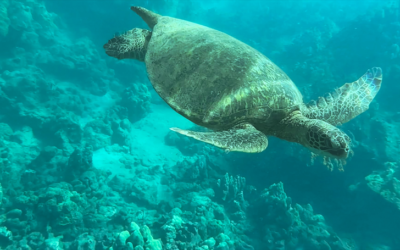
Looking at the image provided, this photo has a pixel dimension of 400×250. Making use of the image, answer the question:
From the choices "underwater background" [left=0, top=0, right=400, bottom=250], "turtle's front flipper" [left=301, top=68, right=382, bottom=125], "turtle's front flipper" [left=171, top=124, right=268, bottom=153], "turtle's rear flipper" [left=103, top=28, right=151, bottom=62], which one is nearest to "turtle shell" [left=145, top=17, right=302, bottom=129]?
"turtle's front flipper" [left=171, top=124, right=268, bottom=153]

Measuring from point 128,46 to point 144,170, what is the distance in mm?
6126

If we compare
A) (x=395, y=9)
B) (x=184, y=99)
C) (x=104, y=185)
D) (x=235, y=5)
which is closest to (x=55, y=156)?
(x=104, y=185)

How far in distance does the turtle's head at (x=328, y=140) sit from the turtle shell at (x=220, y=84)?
0.46 m

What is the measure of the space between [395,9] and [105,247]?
28.7 metres

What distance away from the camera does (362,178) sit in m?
9.32

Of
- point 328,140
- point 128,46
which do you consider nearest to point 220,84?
point 328,140

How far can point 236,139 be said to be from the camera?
8.48ft

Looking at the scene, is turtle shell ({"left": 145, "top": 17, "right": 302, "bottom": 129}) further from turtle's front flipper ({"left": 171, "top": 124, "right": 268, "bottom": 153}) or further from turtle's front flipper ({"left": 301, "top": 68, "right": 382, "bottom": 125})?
turtle's front flipper ({"left": 301, "top": 68, "right": 382, "bottom": 125})

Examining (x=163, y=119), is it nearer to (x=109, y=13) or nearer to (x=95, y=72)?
(x=95, y=72)

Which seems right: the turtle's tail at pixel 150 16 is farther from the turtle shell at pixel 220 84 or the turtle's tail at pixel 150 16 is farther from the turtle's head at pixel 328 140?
the turtle's head at pixel 328 140

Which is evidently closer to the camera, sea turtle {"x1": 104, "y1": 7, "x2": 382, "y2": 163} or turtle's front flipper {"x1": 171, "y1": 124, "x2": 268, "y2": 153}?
turtle's front flipper {"x1": 171, "y1": 124, "x2": 268, "y2": 153}

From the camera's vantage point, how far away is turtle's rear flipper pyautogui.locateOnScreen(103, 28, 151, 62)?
4.59 m

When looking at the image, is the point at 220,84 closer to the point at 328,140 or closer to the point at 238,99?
the point at 238,99

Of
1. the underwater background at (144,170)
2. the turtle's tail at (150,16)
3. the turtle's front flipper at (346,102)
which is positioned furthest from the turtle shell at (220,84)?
the underwater background at (144,170)
